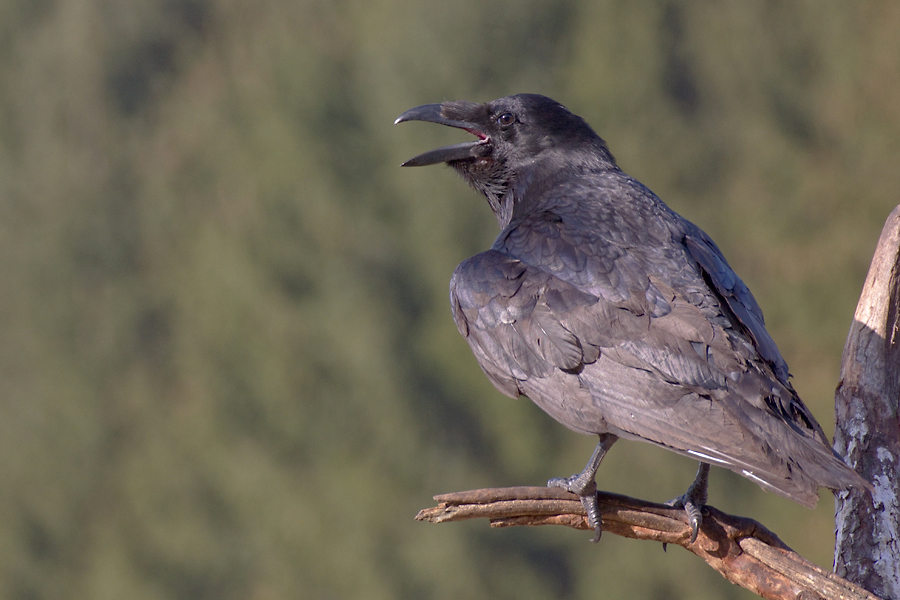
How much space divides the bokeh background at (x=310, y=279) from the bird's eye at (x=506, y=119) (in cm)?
562

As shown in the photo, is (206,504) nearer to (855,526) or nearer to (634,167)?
(634,167)

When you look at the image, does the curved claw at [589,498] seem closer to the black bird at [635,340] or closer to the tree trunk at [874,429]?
the black bird at [635,340]

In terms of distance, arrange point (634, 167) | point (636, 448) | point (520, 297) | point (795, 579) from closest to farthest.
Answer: point (795, 579), point (520, 297), point (636, 448), point (634, 167)

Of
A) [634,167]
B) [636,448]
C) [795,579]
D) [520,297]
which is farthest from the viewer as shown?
[634,167]

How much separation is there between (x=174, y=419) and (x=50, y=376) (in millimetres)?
1409

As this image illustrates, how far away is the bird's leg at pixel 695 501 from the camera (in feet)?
9.74

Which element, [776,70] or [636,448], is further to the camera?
[776,70]

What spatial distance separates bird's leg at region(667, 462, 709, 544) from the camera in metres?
2.97

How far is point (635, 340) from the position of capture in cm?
286

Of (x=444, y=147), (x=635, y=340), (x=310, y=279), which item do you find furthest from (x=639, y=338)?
(x=310, y=279)

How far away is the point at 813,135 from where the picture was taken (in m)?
11.0

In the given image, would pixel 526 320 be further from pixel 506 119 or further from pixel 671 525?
pixel 506 119

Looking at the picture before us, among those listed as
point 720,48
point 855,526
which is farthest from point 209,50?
point 855,526

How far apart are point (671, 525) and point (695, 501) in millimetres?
138
